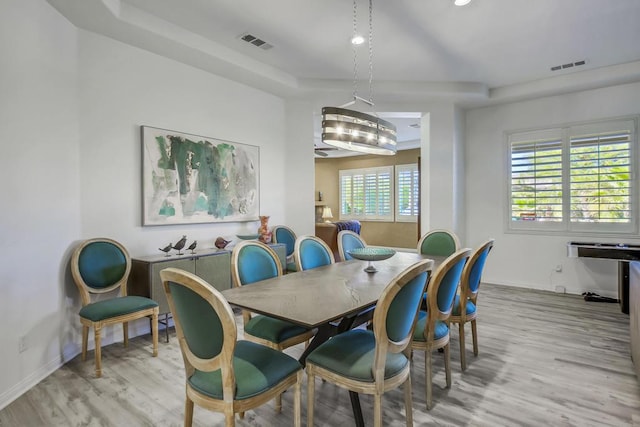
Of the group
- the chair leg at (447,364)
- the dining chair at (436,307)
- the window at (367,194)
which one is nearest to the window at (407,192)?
the window at (367,194)

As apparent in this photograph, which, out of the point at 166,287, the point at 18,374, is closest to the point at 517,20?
the point at 166,287

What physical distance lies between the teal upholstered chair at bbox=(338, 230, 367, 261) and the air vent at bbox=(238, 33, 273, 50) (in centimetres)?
219

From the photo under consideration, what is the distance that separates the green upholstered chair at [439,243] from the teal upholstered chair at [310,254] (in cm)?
121

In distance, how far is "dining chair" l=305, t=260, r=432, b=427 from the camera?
164 cm

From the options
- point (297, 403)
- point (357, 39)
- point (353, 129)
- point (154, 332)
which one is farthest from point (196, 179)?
point (297, 403)

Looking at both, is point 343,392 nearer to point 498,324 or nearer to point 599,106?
point 498,324

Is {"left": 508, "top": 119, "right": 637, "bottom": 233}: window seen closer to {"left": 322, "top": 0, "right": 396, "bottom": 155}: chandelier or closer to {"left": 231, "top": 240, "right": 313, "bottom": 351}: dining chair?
{"left": 322, "top": 0, "right": 396, "bottom": 155}: chandelier

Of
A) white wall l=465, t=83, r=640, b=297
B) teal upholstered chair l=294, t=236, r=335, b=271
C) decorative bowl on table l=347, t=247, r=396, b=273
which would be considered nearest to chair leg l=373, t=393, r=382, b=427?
decorative bowl on table l=347, t=247, r=396, b=273

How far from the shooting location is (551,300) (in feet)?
15.6

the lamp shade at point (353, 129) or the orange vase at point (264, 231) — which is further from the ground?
the lamp shade at point (353, 129)

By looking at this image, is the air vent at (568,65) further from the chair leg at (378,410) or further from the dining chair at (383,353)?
the chair leg at (378,410)

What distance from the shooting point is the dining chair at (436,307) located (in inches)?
85.7

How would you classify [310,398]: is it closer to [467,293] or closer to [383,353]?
[383,353]

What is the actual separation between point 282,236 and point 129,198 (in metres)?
2.01
